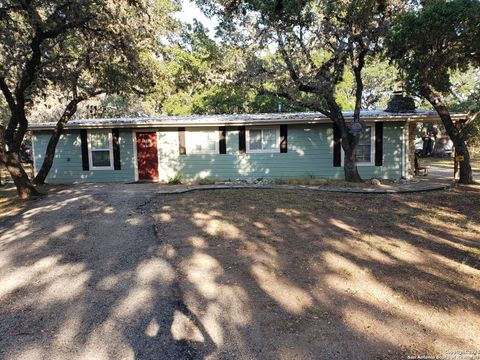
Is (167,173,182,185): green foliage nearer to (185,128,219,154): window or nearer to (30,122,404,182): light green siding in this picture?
(30,122,404,182): light green siding

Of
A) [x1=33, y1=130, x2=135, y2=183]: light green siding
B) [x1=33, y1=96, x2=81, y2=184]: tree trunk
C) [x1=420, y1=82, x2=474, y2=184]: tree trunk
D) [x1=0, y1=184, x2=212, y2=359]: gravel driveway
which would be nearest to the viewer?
[x1=0, y1=184, x2=212, y2=359]: gravel driveway

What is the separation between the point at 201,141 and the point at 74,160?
203 inches

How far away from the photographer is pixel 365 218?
7.06m

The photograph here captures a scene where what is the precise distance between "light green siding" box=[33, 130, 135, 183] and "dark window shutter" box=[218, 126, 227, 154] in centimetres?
351

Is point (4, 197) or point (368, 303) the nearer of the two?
point (368, 303)

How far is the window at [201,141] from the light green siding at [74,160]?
229 cm

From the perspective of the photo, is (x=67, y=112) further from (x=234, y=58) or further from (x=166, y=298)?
(x=166, y=298)

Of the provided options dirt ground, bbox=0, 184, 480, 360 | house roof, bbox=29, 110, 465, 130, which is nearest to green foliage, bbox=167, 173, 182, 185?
house roof, bbox=29, 110, 465, 130

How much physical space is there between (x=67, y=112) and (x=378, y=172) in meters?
11.5

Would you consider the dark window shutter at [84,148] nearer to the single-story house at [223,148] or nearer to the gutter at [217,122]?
the single-story house at [223,148]

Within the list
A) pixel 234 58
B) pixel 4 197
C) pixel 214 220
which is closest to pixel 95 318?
pixel 214 220

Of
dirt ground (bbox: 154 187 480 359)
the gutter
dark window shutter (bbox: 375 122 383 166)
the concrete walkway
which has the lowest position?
dirt ground (bbox: 154 187 480 359)

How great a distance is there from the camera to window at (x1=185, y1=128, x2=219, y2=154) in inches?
524

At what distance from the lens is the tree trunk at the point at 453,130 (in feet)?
36.8
